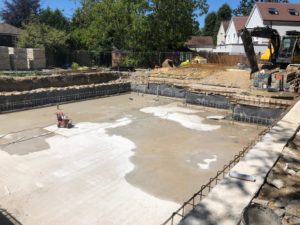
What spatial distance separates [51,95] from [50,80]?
3209 mm

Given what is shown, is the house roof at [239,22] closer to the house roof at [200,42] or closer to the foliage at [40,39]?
the house roof at [200,42]

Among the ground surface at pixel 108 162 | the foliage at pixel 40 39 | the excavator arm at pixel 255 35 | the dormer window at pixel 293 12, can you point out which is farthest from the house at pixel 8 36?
the dormer window at pixel 293 12

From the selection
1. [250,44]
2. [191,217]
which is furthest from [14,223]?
[250,44]

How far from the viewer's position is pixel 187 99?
13.2 meters

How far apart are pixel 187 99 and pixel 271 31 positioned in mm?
5150

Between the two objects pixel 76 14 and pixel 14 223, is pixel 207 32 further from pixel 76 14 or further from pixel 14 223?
pixel 14 223

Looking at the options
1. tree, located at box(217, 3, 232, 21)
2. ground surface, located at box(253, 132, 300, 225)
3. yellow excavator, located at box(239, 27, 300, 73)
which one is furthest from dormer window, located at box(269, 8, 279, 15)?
ground surface, located at box(253, 132, 300, 225)

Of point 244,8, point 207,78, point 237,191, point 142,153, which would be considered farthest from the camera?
point 244,8

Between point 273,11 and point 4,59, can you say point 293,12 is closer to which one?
point 273,11

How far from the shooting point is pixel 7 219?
15.5 ft

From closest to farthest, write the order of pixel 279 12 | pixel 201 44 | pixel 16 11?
pixel 279 12 < pixel 16 11 < pixel 201 44

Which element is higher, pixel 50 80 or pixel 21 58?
pixel 21 58

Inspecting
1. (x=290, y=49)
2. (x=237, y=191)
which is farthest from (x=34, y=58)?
(x=237, y=191)

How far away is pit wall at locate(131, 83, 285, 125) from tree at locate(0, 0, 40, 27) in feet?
110
